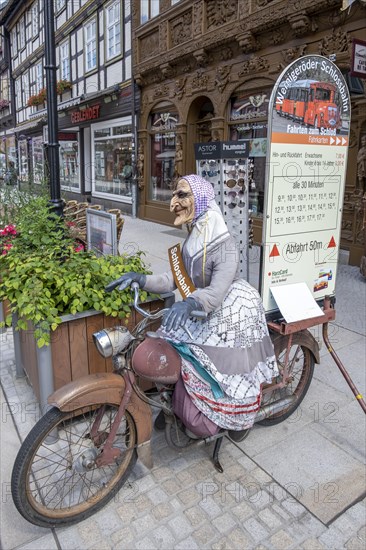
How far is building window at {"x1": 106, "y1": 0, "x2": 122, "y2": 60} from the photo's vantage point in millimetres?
13716

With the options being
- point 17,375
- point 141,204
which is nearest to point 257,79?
point 141,204

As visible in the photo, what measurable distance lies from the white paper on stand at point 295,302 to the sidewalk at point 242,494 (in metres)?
0.94

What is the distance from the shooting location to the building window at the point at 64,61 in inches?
708

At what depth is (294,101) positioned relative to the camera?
8.27 feet

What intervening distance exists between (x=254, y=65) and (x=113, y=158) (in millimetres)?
7904

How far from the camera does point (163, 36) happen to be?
37.4 ft

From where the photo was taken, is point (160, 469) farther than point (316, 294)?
No

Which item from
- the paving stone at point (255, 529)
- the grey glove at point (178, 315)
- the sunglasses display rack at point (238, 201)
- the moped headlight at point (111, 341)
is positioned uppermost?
the sunglasses display rack at point (238, 201)

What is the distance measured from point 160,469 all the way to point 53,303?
1259mm

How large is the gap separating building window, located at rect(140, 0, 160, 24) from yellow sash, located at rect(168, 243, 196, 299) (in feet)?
37.8

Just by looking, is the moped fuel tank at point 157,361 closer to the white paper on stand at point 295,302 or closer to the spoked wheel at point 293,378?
the white paper on stand at point 295,302

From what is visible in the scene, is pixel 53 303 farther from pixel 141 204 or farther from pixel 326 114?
pixel 141 204

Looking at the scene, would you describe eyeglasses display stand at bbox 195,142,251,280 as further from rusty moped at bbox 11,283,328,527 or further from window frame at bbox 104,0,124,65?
window frame at bbox 104,0,124,65

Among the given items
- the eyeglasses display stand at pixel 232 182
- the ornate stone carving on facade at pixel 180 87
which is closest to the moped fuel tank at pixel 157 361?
the eyeglasses display stand at pixel 232 182
